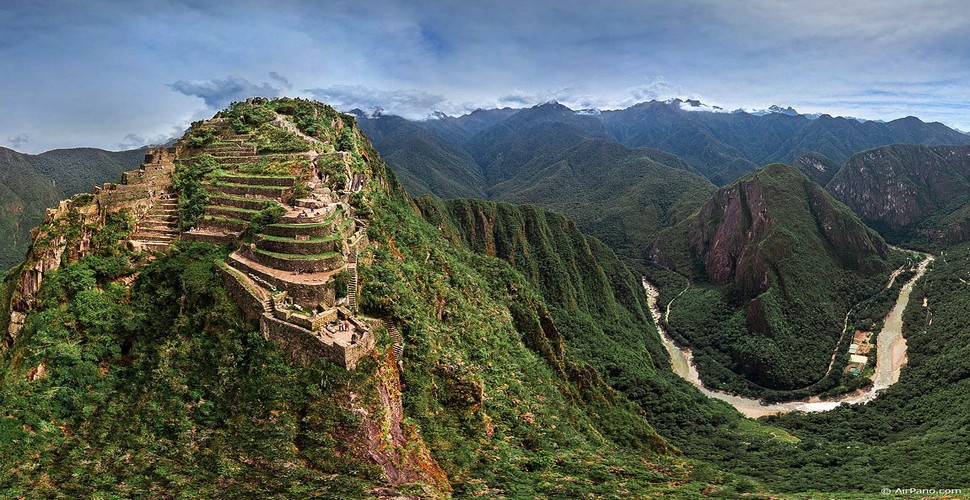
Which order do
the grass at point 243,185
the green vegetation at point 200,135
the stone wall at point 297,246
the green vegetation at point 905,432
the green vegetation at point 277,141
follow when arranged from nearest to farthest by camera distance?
the stone wall at point 297,246 → the grass at point 243,185 → the green vegetation at point 277,141 → the green vegetation at point 200,135 → the green vegetation at point 905,432

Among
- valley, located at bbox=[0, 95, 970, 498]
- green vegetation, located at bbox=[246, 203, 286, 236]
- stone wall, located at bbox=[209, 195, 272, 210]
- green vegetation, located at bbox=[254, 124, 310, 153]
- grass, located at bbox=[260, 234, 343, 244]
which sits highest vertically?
green vegetation, located at bbox=[254, 124, 310, 153]

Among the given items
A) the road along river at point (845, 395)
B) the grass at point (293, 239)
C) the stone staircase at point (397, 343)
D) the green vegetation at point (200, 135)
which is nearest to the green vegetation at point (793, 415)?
the road along river at point (845, 395)

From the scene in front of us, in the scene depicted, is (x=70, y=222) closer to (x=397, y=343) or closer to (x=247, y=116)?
(x=397, y=343)

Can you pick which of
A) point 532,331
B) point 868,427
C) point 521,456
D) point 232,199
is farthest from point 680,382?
point 232,199

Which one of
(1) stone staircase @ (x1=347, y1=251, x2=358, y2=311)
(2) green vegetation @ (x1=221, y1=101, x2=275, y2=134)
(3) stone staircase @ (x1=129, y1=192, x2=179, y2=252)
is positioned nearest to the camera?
(1) stone staircase @ (x1=347, y1=251, x2=358, y2=311)

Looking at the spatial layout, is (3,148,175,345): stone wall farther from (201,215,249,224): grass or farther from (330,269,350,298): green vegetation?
(330,269,350,298): green vegetation

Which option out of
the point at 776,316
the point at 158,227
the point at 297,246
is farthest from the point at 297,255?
the point at 776,316

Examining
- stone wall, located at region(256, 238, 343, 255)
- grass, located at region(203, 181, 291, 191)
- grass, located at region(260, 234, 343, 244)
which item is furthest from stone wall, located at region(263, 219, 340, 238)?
grass, located at region(203, 181, 291, 191)

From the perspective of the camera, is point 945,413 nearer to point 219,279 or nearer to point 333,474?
point 333,474

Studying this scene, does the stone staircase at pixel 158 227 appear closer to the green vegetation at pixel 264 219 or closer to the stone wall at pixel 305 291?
the green vegetation at pixel 264 219
